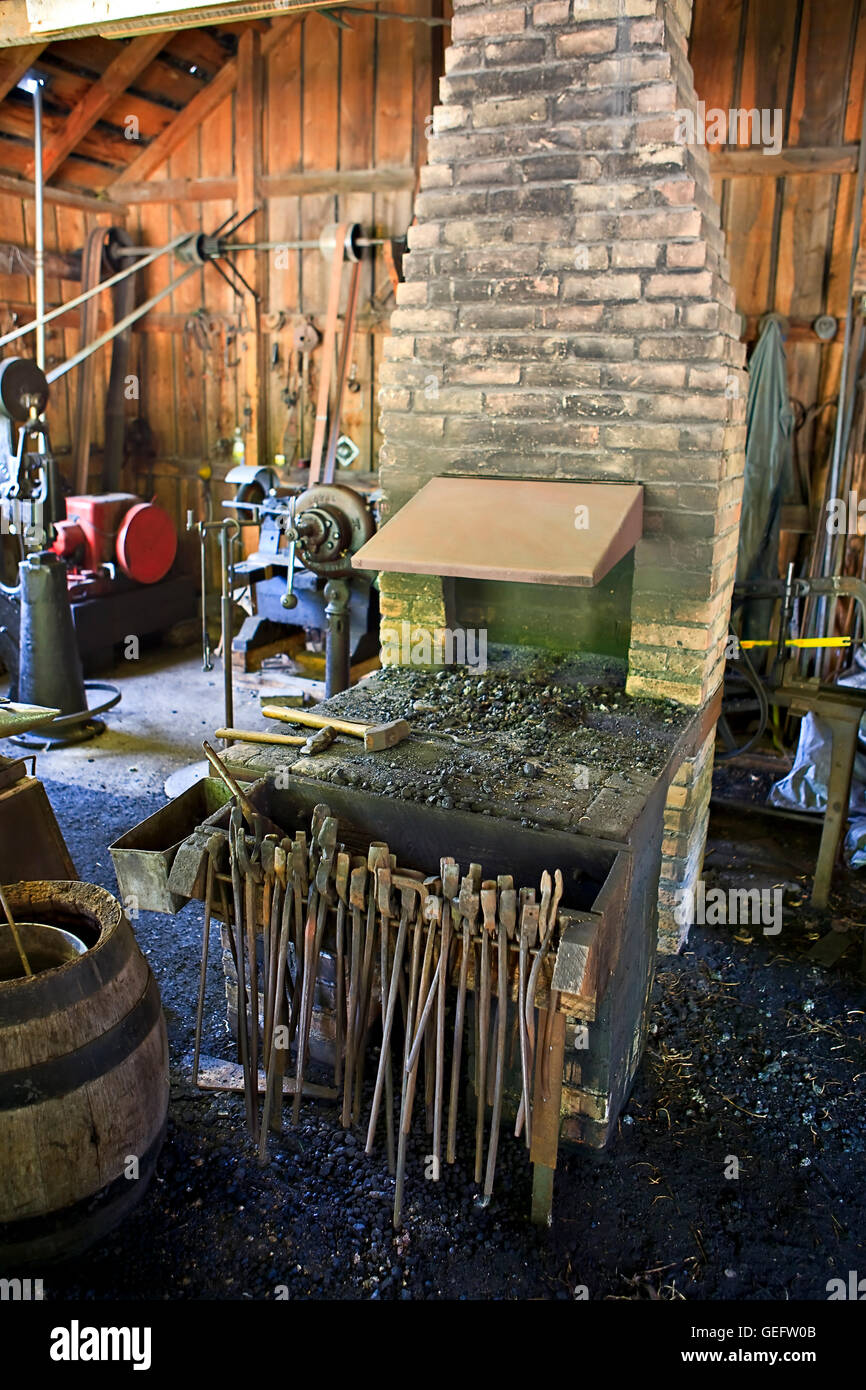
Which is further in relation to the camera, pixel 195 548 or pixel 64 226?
pixel 195 548

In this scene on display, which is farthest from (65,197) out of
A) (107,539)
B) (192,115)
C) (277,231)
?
(107,539)

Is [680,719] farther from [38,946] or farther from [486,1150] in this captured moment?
[38,946]

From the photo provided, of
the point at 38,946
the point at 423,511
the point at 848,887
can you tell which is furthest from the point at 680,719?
the point at 38,946

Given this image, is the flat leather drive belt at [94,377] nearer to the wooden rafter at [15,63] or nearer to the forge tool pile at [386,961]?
the wooden rafter at [15,63]

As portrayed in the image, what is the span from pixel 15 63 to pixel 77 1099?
257 inches

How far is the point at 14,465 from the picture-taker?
542 centimetres

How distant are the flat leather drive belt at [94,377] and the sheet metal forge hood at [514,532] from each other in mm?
5094

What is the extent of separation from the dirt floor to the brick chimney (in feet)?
2.05

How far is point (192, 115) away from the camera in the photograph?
300 inches

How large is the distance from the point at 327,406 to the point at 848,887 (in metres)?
4.87

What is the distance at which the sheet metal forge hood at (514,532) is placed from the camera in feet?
10.5

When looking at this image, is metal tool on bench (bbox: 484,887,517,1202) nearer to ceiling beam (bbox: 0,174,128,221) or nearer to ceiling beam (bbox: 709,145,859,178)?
ceiling beam (bbox: 709,145,859,178)

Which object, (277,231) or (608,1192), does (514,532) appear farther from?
(277,231)
